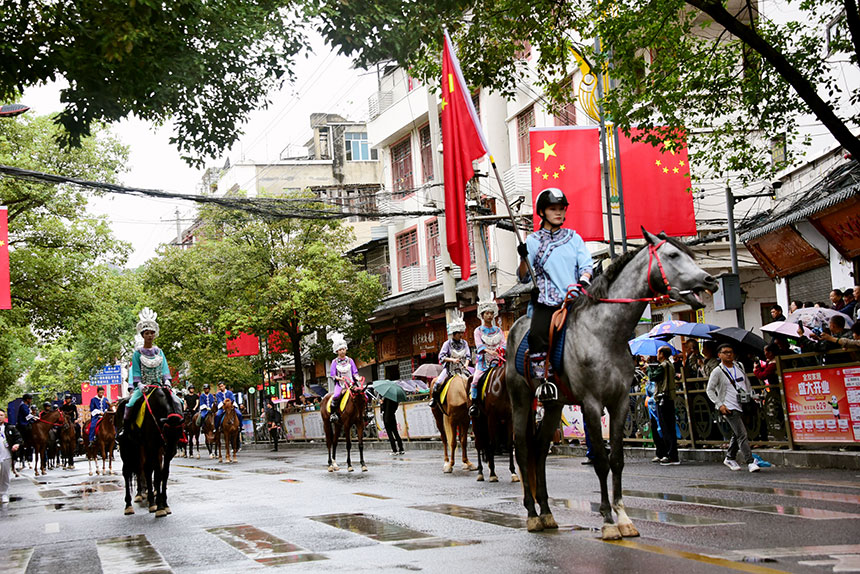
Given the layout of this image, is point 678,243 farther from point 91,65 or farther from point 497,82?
point 497,82

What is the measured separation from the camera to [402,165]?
A: 4622 centimetres

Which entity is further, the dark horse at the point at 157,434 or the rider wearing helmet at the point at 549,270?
the dark horse at the point at 157,434

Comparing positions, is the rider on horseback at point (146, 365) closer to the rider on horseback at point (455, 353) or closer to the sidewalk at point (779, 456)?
the rider on horseback at point (455, 353)

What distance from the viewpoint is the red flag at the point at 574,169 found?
23281 mm

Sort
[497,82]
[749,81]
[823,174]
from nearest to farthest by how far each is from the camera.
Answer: [749,81] → [497,82] → [823,174]

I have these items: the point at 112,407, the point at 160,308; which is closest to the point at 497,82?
the point at 112,407

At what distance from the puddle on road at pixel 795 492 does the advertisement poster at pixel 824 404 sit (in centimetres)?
314

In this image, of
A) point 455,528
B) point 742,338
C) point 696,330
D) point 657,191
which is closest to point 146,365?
point 455,528

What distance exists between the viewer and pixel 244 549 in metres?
8.46

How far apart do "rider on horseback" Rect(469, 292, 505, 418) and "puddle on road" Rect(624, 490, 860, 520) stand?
421 cm

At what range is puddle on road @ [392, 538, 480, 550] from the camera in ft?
25.6

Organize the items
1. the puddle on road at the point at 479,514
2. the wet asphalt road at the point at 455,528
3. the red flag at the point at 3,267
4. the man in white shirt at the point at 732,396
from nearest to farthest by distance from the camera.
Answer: the wet asphalt road at the point at 455,528 < the puddle on road at the point at 479,514 < the man in white shirt at the point at 732,396 < the red flag at the point at 3,267

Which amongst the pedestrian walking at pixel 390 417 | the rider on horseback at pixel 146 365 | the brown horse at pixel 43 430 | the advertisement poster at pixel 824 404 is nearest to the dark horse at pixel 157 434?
the rider on horseback at pixel 146 365

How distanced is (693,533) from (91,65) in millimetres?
6426
